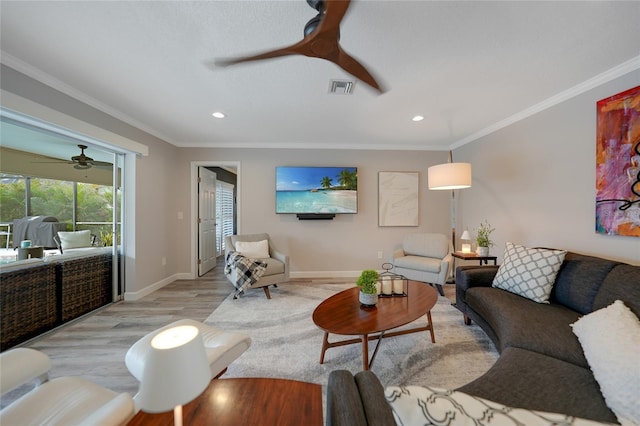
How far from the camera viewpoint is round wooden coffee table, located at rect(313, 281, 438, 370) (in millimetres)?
1584

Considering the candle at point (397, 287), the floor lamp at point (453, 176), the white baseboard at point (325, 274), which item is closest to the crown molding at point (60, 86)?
the white baseboard at point (325, 274)

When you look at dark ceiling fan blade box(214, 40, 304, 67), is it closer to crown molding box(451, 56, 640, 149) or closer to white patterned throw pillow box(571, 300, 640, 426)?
white patterned throw pillow box(571, 300, 640, 426)

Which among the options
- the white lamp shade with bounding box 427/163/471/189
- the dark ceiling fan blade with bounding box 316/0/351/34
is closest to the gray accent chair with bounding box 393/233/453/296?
the white lamp shade with bounding box 427/163/471/189

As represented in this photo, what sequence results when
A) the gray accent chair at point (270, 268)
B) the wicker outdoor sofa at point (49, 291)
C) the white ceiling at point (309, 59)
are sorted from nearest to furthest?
1. the white ceiling at point (309, 59)
2. the wicker outdoor sofa at point (49, 291)
3. the gray accent chair at point (270, 268)

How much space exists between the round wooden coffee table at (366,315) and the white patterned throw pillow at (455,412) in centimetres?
104

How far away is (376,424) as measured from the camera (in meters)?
0.66

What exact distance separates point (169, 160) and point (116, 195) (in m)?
1.06

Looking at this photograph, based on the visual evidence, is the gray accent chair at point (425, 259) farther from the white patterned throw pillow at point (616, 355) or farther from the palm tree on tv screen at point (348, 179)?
the white patterned throw pillow at point (616, 355)

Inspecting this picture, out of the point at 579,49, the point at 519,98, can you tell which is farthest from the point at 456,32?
the point at 519,98

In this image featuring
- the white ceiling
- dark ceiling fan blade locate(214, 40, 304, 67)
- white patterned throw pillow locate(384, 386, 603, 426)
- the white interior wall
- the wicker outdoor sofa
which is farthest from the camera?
the white interior wall

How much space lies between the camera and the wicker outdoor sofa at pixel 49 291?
1.99m

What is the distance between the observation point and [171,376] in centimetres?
52

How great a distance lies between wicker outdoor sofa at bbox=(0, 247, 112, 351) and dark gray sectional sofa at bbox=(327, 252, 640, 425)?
3002 millimetres

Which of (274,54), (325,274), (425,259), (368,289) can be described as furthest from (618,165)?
(325,274)
